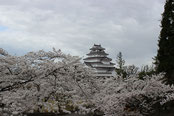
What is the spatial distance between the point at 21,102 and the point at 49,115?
440 centimetres

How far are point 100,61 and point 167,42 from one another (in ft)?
79.2

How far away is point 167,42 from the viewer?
16672 millimetres

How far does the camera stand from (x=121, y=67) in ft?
121

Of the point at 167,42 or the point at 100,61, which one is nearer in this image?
the point at 167,42

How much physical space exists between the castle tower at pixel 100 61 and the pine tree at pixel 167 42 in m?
22.9

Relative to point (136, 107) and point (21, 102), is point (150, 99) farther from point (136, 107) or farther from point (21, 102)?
point (21, 102)

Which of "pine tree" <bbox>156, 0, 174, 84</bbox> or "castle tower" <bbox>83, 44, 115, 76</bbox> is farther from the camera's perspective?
"castle tower" <bbox>83, 44, 115, 76</bbox>

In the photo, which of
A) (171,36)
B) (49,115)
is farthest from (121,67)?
(49,115)

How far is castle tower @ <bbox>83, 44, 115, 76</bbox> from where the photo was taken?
131 ft

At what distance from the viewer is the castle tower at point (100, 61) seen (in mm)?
39906

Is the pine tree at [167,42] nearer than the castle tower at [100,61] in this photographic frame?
Yes

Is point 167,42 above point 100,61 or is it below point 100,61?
below

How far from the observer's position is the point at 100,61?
40438mm

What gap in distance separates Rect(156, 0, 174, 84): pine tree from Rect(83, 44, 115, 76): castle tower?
22.9 metres
